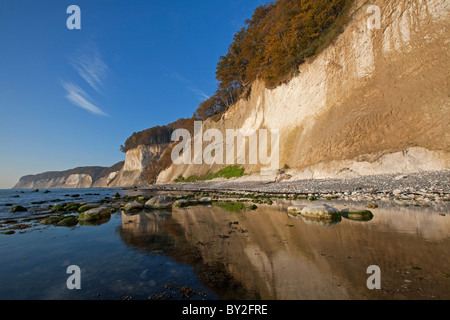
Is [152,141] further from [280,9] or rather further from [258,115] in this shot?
[280,9]

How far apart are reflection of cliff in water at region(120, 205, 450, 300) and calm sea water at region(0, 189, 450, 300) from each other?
0.02 m

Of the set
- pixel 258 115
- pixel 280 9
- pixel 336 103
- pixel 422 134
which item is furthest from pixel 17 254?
pixel 280 9

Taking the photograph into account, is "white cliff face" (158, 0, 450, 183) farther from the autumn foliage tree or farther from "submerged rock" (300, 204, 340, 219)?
"submerged rock" (300, 204, 340, 219)

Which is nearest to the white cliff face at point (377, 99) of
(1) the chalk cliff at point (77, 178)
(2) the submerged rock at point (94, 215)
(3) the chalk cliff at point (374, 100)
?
(3) the chalk cliff at point (374, 100)

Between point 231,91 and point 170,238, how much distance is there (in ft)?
130

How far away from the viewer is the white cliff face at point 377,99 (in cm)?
1270

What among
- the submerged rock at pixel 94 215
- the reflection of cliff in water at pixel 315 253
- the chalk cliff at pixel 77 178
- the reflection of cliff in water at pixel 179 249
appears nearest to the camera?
the reflection of cliff in water at pixel 315 253

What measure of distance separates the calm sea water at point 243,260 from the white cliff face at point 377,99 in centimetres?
880

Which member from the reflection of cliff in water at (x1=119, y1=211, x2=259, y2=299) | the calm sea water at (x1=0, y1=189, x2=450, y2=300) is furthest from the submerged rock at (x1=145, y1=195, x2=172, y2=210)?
the calm sea water at (x1=0, y1=189, x2=450, y2=300)

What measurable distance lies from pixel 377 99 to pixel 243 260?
18129 millimetres

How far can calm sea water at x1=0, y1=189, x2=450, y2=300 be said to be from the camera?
8.94 feet

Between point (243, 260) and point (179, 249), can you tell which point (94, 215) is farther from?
point (243, 260)

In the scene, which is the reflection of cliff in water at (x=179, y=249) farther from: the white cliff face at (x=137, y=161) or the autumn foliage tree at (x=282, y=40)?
the white cliff face at (x=137, y=161)
